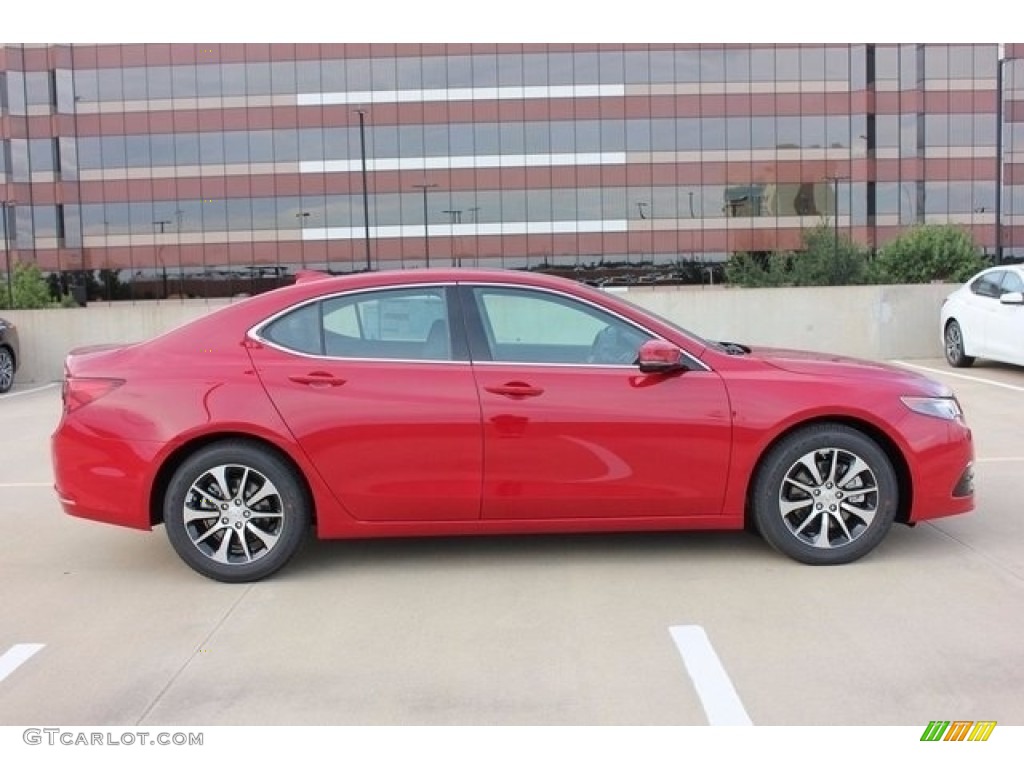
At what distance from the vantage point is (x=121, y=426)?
455 centimetres

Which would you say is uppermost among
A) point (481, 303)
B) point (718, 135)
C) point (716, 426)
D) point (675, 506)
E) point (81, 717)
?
point (718, 135)

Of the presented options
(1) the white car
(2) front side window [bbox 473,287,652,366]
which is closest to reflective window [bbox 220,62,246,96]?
(1) the white car

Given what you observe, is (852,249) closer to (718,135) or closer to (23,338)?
(718,135)

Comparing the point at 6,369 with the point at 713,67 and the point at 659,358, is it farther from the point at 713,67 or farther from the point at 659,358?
the point at 713,67

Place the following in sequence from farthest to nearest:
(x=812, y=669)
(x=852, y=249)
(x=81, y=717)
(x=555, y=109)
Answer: (x=555, y=109)
(x=852, y=249)
(x=812, y=669)
(x=81, y=717)

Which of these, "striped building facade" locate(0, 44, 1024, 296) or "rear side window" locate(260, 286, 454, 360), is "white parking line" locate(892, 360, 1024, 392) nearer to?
"rear side window" locate(260, 286, 454, 360)

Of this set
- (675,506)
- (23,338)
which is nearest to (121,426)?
(675,506)

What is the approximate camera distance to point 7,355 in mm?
14141

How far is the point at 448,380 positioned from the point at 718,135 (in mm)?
67929

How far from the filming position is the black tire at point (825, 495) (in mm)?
4602

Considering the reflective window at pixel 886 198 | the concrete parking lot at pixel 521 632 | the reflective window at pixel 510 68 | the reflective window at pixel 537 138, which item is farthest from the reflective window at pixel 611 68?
the concrete parking lot at pixel 521 632

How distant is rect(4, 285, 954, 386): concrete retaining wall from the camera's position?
15.9m

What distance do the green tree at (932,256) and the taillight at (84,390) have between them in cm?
5516

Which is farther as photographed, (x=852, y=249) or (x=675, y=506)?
(x=852, y=249)
